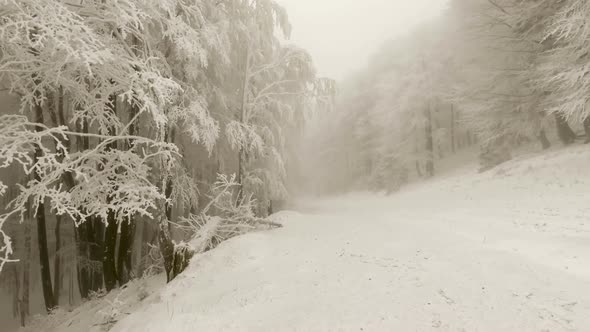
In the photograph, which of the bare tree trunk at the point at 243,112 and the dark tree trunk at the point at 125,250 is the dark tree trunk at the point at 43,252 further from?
the bare tree trunk at the point at 243,112

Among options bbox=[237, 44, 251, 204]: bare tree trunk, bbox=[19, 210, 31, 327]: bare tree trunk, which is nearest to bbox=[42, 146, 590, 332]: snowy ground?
bbox=[237, 44, 251, 204]: bare tree trunk

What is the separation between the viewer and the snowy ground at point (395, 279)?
15.0ft

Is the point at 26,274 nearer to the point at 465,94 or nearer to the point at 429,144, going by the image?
the point at 465,94

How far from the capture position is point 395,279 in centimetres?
567

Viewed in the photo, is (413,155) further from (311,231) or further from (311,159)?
(311,159)

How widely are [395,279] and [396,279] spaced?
16 mm

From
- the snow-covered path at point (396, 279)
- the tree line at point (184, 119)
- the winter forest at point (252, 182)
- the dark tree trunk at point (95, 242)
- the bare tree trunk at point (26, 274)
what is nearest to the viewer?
the snow-covered path at point (396, 279)

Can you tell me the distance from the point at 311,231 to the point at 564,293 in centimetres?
577

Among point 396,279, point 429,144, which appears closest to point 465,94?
point 429,144

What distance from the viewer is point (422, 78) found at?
27.5 m

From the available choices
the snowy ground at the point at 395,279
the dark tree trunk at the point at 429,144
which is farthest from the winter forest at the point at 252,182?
the dark tree trunk at the point at 429,144

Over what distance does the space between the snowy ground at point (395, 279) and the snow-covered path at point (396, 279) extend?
0.02 meters

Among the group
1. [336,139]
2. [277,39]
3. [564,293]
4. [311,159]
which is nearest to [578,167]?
[564,293]

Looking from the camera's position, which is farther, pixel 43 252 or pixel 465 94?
pixel 465 94
